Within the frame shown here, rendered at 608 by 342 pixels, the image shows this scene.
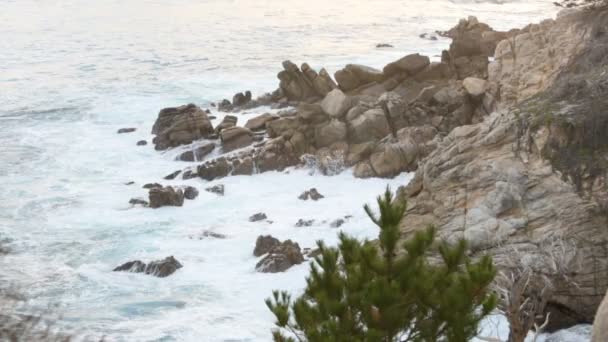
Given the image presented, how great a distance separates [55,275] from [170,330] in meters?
4.05

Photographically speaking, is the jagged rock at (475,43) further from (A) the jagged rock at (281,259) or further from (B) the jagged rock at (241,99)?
(A) the jagged rock at (281,259)

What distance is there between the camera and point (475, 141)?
18.3m

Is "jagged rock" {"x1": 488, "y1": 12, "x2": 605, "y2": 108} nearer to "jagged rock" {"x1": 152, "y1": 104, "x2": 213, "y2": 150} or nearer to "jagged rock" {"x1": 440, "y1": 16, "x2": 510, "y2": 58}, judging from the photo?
"jagged rock" {"x1": 440, "y1": 16, "x2": 510, "y2": 58}

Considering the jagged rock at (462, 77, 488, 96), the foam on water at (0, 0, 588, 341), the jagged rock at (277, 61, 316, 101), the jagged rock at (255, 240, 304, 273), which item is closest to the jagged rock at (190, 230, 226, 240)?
the foam on water at (0, 0, 588, 341)

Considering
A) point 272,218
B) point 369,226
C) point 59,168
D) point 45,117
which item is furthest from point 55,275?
point 45,117

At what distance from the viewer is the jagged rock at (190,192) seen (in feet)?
83.3

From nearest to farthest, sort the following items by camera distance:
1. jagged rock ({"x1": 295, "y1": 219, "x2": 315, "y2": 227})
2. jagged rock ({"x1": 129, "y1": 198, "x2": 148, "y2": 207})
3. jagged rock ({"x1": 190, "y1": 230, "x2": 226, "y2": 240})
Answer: jagged rock ({"x1": 190, "y1": 230, "x2": 226, "y2": 240}) < jagged rock ({"x1": 295, "y1": 219, "x2": 315, "y2": 227}) < jagged rock ({"x1": 129, "y1": 198, "x2": 148, "y2": 207})

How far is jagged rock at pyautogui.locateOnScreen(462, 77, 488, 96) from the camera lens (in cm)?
2766

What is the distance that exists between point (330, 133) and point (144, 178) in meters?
5.94

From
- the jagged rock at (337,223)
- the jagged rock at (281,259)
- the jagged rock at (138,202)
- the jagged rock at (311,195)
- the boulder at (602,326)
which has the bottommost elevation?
the jagged rock at (138,202)

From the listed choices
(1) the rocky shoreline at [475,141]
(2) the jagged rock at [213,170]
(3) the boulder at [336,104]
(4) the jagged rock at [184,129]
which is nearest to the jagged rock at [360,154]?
(1) the rocky shoreline at [475,141]

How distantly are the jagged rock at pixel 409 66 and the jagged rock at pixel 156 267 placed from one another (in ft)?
48.1

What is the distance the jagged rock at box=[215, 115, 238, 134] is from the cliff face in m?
12.6

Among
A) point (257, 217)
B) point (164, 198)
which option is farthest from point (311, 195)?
point (164, 198)
